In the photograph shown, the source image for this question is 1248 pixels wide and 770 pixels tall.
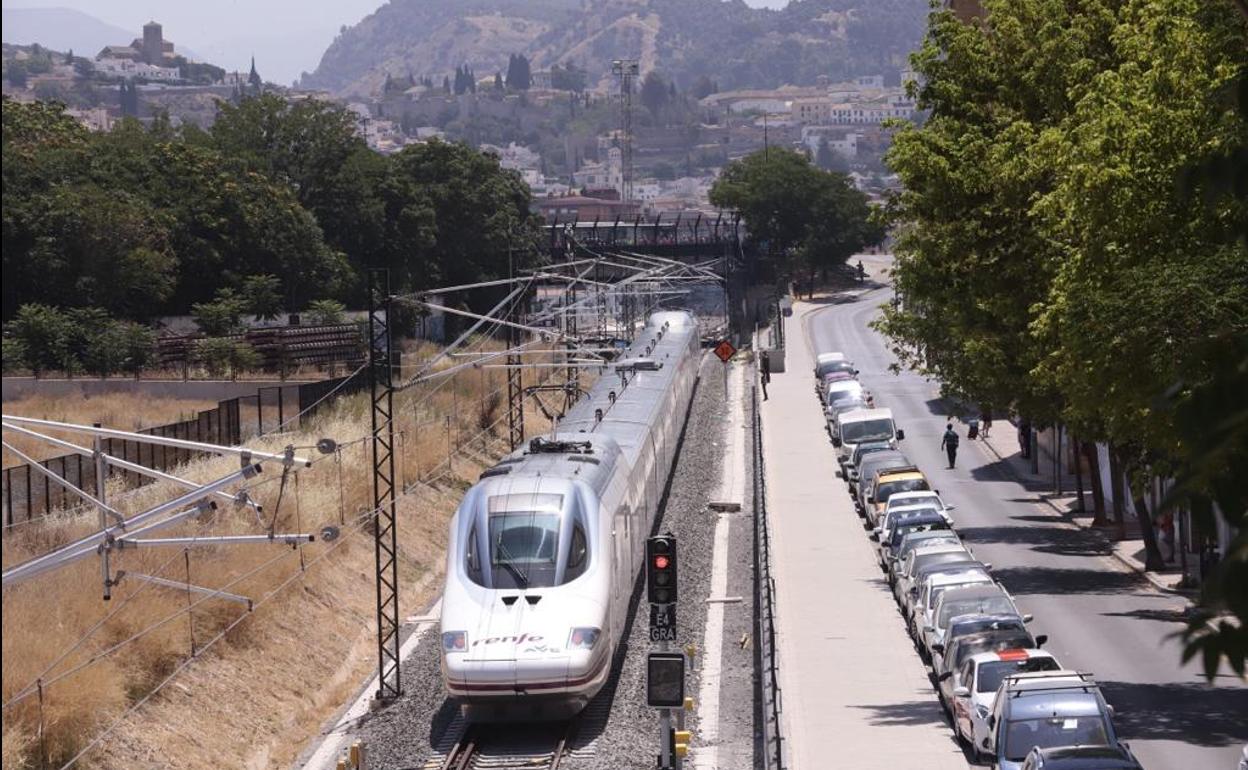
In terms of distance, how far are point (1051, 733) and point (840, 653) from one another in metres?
8.73

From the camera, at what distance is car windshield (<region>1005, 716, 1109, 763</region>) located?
19844 millimetres

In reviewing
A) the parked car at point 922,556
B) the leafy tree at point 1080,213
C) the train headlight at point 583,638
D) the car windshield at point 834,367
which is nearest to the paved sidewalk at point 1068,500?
the leafy tree at point 1080,213

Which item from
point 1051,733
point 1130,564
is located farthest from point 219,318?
point 1051,733

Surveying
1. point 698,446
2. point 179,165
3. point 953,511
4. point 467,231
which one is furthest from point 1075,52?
point 467,231

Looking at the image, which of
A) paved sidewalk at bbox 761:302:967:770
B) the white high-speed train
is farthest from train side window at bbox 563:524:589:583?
paved sidewalk at bbox 761:302:967:770

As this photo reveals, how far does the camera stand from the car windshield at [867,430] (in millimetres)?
54344

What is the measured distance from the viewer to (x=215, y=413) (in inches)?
1795

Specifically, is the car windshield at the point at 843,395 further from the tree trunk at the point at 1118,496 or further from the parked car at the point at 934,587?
the parked car at the point at 934,587

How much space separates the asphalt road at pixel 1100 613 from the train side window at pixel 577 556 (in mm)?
6868

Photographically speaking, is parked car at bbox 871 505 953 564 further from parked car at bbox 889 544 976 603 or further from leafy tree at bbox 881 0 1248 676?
parked car at bbox 889 544 976 603

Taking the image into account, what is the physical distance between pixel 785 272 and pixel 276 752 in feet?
396

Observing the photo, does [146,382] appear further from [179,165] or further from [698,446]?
[179,165]

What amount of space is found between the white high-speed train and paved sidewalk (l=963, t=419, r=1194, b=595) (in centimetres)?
1258

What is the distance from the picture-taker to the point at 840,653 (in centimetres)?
2888
